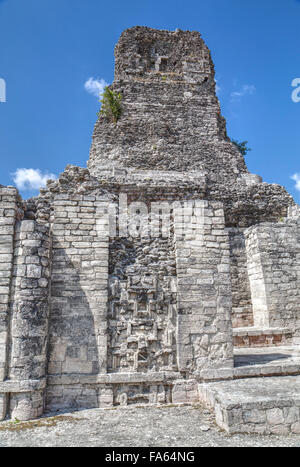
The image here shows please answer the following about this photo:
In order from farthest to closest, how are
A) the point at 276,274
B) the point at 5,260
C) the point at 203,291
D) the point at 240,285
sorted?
the point at 240,285 → the point at 276,274 → the point at 203,291 → the point at 5,260

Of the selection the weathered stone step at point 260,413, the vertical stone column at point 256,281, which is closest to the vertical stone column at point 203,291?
the weathered stone step at point 260,413

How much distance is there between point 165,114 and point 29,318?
49.4ft

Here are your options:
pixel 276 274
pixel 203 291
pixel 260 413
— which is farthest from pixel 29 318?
pixel 276 274

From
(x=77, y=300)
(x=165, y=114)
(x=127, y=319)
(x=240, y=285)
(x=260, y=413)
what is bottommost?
(x=260, y=413)

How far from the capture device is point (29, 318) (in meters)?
5.32

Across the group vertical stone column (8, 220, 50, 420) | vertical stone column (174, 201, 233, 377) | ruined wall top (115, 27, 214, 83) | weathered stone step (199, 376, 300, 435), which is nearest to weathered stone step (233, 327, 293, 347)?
vertical stone column (174, 201, 233, 377)

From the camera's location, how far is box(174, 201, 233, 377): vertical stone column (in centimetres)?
600

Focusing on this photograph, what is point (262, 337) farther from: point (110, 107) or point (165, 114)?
point (110, 107)

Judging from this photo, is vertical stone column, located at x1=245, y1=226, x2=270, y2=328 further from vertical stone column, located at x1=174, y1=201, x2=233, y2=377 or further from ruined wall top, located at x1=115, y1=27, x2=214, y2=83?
ruined wall top, located at x1=115, y1=27, x2=214, y2=83

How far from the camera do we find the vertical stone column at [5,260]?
5191mm

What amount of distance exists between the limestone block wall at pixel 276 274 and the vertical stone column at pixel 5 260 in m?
6.89

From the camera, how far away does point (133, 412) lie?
5.36 meters

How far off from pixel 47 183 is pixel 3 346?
21.0ft

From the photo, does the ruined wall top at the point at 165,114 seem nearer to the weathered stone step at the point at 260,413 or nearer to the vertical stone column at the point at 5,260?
the vertical stone column at the point at 5,260
